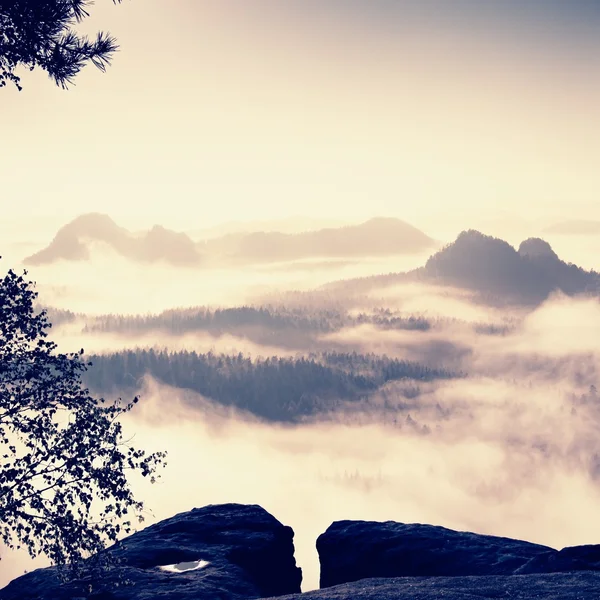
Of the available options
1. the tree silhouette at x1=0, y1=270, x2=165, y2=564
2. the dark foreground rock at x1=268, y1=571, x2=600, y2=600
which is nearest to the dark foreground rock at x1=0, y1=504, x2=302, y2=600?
the tree silhouette at x1=0, y1=270, x2=165, y2=564

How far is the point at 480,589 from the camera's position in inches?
868

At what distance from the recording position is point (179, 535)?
1350 inches

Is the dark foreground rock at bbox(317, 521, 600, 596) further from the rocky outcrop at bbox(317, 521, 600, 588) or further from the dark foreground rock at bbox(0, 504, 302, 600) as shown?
the dark foreground rock at bbox(0, 504, 302, 600)

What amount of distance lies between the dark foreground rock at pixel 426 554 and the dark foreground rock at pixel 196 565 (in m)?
2.91

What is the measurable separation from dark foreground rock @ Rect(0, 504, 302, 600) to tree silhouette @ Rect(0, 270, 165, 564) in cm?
177

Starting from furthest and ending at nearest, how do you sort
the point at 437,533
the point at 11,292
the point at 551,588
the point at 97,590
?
the point at 437,533
the point at 97,590
the point at 551,588
the point at 11,292

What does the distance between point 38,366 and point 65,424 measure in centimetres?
217

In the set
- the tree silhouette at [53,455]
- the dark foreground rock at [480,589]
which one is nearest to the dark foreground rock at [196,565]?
the tree silhouette at [53,455]

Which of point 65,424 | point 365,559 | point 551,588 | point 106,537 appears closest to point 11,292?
point 65,424

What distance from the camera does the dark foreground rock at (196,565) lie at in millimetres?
26969

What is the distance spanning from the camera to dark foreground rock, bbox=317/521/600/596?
27438 millimetres

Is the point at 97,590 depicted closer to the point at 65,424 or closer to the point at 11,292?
the point at 65,424

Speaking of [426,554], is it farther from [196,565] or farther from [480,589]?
[196,565]

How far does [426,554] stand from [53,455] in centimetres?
1853
